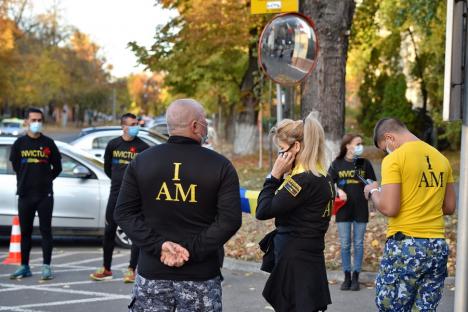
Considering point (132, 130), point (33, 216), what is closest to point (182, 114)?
point (132, 130)

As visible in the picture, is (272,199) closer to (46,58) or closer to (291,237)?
(291,237)

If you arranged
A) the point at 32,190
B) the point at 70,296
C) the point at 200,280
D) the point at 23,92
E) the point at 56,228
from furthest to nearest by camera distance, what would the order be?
the point at 23,92, the point at 56,228, the point at 32,190, the point at 70,296, the point at 200,280

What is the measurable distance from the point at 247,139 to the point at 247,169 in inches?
275

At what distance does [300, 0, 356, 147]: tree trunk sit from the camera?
1091cm

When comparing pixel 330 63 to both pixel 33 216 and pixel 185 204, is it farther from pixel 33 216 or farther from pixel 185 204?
pixel 185 204

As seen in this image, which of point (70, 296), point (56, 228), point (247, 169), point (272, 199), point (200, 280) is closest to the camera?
point (200, 280)

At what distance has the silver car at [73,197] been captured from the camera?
10.6 m

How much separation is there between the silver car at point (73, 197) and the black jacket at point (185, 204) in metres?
6.81

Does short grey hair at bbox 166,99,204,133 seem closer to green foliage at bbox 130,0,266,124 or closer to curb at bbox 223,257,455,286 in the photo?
curb at bbox 223,257,455,286

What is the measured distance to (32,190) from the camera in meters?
8.19

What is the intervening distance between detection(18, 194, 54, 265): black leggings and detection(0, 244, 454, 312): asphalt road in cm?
43

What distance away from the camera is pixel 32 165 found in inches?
322

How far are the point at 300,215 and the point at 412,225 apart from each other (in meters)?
0.81

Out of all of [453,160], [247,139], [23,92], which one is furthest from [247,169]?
[23,92]
